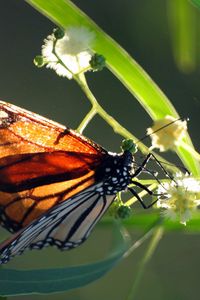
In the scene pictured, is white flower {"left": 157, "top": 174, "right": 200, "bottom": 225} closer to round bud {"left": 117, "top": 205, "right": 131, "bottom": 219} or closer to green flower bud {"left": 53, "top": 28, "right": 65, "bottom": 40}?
round bud {"left": 117, "top": 205, "right": 131, "bottom": 219}

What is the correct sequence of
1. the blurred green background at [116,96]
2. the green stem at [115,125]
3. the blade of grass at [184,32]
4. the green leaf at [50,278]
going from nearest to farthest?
the green leaf at [50,278], the green stem at [115,125], the blade of grass at [184,32], the blurred green background at [116,96]

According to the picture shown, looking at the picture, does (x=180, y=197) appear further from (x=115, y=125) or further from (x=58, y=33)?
(x=58, y=33)

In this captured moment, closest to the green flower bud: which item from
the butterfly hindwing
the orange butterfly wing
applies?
the orange butterfly wing

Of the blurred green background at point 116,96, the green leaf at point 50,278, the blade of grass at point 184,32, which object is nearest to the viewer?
the green leaf at point 50,278

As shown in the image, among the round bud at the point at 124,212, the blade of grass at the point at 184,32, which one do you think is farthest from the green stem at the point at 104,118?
the blade of grass at the point at 184,32

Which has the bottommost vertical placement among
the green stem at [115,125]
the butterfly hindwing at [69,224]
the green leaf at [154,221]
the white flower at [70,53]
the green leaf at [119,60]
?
the butterfly hindwing at [69,224]

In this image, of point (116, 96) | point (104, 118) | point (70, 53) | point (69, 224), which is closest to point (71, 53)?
point (70, 53)

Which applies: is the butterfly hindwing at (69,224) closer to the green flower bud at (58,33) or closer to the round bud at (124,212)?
the round bud at (124,212)
